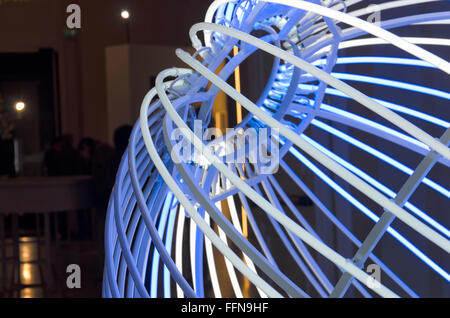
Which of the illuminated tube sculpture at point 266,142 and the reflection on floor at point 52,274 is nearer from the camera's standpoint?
the illuminated tube sculpture at point 266,142

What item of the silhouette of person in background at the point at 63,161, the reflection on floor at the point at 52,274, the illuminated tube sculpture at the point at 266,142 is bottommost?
the illuminated tube sculpture at the point at 266,142

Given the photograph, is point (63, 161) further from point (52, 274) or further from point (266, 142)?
point (266, 142)

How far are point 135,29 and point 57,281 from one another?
3.79 meters

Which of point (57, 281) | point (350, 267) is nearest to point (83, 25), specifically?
point (57, 281)

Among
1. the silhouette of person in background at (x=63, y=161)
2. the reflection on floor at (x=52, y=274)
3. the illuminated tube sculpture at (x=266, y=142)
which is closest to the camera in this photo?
the illuminated tube sculpture at (x=266, y=142)

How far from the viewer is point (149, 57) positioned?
20.7 feet

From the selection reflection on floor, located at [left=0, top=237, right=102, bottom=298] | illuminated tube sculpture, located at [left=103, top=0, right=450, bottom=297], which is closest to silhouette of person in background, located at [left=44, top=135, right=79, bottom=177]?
reflection on floor, located at [left=0, top=237, right=102, bottom=298]

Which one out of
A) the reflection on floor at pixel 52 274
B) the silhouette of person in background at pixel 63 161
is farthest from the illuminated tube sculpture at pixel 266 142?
the silhouette of person in background at pixel 63 161

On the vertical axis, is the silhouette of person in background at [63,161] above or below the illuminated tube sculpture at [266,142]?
above

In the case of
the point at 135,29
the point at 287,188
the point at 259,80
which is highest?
the point at 135,29

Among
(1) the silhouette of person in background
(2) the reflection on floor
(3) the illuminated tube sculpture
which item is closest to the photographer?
(3) the illuminated tube sculpture

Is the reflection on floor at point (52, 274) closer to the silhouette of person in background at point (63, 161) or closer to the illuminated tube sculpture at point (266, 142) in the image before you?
the silhouette of person in background at point (63, 161)

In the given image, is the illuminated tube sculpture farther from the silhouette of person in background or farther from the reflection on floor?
the silhouette of person in background

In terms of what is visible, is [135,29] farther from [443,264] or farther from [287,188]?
[443,264]
